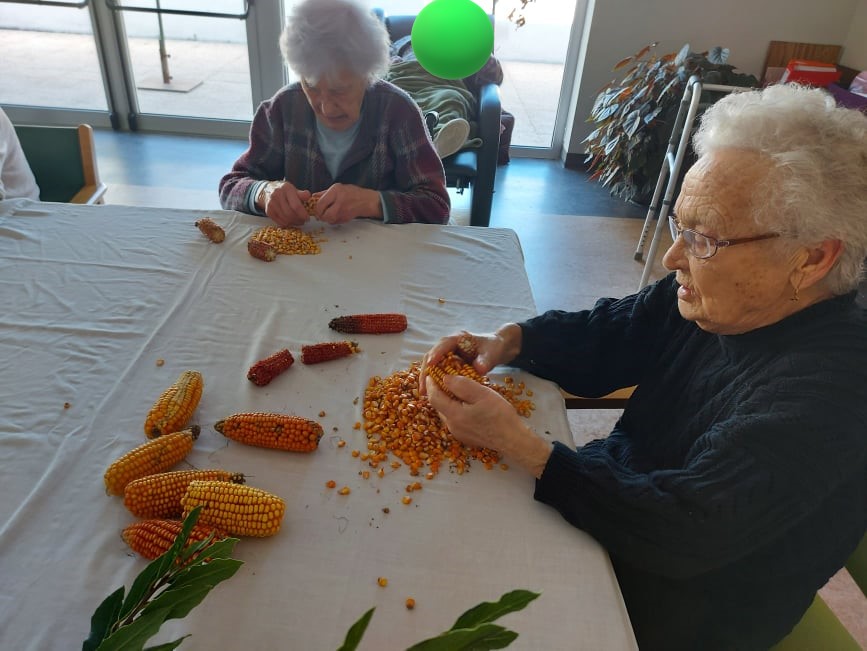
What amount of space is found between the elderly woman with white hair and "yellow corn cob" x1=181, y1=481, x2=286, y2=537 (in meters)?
1.13

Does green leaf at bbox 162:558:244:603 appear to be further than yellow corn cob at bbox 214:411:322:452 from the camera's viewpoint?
No

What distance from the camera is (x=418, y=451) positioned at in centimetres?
111

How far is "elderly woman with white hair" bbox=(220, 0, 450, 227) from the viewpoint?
73.5 inches

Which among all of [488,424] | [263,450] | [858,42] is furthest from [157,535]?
[858,42]

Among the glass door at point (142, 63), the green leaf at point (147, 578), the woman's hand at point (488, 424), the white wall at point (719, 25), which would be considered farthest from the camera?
the glass door at point (142, 63)

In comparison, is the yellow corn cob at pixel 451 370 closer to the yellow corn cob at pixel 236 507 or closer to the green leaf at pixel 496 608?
the yellow corn cob at pixel 236 507

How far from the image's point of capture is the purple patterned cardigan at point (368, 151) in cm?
208

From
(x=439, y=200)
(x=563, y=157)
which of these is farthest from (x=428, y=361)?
(x=563, y=157)

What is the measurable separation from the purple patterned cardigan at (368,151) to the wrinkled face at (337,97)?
0.20ft

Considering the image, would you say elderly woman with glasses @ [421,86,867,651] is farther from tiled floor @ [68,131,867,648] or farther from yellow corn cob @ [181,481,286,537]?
tiled floor @ [68,131,867,648]

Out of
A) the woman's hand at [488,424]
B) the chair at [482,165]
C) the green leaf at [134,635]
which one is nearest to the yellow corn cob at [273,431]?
the woman's hand at [488,424]

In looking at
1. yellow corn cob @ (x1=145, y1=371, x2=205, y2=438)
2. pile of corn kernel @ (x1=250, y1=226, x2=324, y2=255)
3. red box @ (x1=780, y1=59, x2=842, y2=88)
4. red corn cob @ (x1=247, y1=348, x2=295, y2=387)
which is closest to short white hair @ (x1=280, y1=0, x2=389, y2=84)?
pile of corn kernel @ (x1=250, y1=226, x2=324, y2=255)

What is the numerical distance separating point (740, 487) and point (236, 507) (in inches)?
31.1

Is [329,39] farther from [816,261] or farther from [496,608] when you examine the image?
[496,608]
